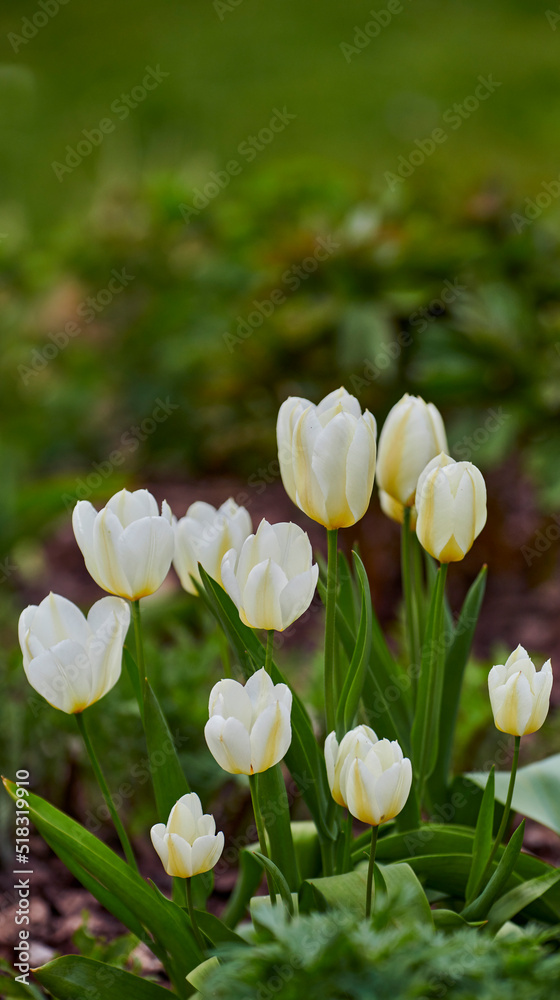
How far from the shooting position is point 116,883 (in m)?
1.24

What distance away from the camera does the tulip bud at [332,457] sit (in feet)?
3.88

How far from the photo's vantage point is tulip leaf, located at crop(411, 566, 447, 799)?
1367 millimetres

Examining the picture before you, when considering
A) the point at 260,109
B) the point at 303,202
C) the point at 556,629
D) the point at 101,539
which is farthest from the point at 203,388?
the point at 260,109

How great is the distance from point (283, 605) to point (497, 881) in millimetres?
461

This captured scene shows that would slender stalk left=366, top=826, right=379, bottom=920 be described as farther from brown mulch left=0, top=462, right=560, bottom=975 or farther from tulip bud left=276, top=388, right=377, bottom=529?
brown mulch left=0, top=462, right=560, bottom=975

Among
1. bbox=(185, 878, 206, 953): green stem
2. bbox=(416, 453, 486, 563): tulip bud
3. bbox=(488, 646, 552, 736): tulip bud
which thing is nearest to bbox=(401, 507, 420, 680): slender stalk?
bbox=(416, 453, 486, 563): tulip bud

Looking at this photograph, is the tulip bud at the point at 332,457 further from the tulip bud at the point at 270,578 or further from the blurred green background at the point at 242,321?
the blurred green background at the point at 242,321

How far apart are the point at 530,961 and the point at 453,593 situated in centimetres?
255

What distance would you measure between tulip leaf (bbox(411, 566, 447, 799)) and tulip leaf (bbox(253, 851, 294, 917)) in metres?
0.31

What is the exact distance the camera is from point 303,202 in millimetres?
4121

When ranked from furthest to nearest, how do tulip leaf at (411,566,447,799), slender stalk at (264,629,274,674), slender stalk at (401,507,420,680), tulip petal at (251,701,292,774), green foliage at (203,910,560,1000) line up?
slender stalk at (401,507,420,680) → tulip leaf at (411,566,447,799) → slender stalk at (264,629,274,674) → tulip petal at (251,701,292,774) → green foliage at (203,910,560,1000)

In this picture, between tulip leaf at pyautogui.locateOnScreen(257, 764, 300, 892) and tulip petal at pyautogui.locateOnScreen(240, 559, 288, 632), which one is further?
tulip leaf at pyautogui.locateOnScreen(257, 764, 300, 892)

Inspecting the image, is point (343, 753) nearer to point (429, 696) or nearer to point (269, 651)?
point (269, 651)

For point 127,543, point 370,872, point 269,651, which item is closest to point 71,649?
point 127,543
